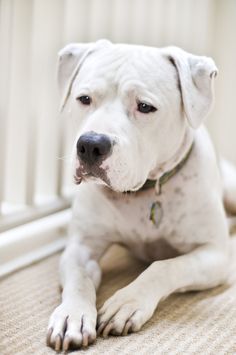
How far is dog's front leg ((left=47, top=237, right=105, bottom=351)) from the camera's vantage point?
3.97ft

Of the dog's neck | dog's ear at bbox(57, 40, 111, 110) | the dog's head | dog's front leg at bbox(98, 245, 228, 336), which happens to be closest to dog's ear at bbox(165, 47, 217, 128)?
the dog's head

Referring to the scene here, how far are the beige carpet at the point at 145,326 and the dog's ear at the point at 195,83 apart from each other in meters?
0.47

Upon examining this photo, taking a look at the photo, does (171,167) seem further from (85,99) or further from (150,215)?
(85,99)

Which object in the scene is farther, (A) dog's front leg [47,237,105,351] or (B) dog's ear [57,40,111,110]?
(B) dog's ear [57,40,111,110]

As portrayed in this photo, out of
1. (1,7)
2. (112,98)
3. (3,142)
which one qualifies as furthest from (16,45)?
(112,98)

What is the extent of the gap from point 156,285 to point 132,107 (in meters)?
0.44

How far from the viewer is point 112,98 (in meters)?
1.40

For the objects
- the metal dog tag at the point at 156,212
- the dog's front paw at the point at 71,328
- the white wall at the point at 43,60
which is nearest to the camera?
the dog's front paw at the point at 71,328

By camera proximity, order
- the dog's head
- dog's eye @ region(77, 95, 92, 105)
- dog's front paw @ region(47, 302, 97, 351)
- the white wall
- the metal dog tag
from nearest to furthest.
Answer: dog's front paw @ region(47, 302, 97, 351) < the dog's head < dog's eye @ region(77, 95, 92, 105) < the metal dog tag < the white wall

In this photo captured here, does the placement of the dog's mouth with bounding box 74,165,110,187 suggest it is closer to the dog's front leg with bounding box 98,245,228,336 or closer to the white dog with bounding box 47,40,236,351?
the white dog with bounding box 47,40,236,351

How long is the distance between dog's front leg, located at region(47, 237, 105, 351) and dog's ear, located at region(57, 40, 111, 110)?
433 mm

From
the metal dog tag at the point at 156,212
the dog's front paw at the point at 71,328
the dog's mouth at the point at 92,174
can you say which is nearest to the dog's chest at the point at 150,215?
the metal dog tag at the point at 156,212

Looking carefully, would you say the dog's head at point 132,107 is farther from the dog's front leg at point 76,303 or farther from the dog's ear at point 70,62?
the dog's front leg at point 76,303

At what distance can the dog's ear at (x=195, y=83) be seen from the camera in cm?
146
